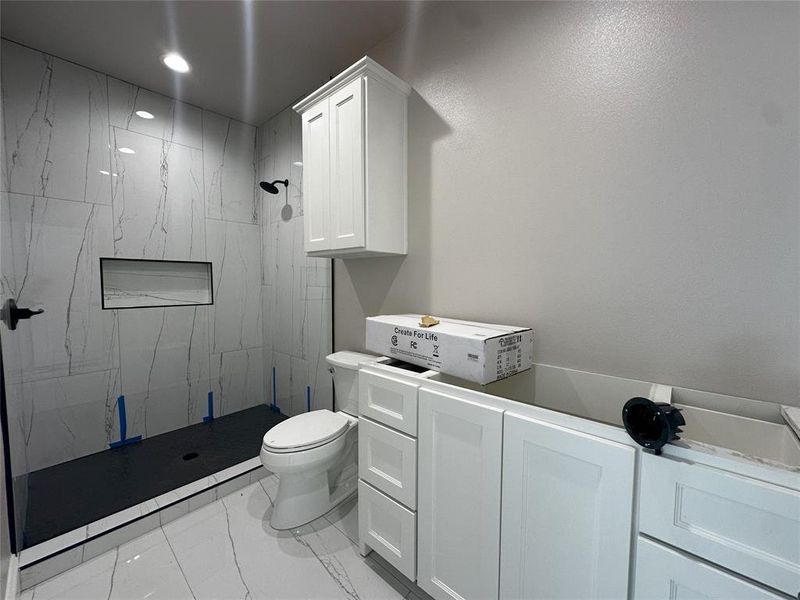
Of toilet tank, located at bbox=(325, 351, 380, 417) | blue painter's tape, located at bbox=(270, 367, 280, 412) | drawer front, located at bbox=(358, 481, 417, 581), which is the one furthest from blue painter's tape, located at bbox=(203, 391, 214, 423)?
drawer front, located at bbox=(358, 481, 417, 581)

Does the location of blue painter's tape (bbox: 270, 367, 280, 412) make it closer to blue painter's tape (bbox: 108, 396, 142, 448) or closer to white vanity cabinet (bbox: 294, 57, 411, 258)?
blue painter's tape (bbox: 108, 396, 142, 448)

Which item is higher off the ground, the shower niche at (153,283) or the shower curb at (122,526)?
the shower niche at (153,283)

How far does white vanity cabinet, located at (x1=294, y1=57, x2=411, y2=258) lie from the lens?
1.49m

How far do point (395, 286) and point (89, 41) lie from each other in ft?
7.37

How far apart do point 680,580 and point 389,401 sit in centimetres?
85

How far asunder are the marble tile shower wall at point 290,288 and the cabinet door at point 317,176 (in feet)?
1.35

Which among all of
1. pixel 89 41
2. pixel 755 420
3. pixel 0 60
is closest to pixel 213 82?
pixel 89 41

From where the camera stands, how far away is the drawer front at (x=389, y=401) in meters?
1.11

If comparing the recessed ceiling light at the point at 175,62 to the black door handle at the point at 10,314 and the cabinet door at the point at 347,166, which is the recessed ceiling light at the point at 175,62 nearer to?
the cabinet door at the point at 347,166

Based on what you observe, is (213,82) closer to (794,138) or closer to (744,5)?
(744,5)

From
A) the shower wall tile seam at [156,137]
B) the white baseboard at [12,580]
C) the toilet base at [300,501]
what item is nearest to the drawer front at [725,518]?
the toilet base at [300,501]

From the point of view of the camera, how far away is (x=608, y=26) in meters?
1.08

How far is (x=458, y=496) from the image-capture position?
3.28ft

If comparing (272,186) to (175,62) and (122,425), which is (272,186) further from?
(122,425)
